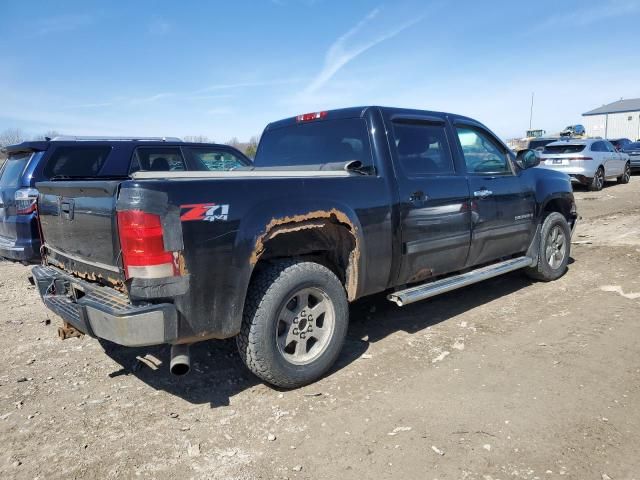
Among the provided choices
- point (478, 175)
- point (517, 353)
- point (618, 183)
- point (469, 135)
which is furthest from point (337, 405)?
point (618, 183)

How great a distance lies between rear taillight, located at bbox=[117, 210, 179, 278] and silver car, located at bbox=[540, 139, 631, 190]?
586 inches

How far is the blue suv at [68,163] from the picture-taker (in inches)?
210

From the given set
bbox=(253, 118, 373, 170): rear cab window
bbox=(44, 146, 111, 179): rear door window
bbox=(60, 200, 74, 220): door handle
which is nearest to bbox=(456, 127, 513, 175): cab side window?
bbox=(253, 118, 373, 170): rear cab window

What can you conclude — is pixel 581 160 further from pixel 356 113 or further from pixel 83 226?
pixel 83 226

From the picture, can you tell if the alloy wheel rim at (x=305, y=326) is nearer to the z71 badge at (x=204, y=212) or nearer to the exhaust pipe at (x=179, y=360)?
the exhaust pipe at (x=179, y=360)

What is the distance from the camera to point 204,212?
9.22 feet

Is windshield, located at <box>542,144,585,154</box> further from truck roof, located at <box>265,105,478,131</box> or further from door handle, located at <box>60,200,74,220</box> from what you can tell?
door handle, located at <box>60,200,74,220</box>

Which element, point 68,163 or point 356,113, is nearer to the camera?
point 356,113

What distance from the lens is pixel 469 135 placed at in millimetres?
4984

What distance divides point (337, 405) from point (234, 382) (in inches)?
32.9

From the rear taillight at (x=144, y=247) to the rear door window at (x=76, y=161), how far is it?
157 inches

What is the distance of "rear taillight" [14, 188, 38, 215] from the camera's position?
17.7ft

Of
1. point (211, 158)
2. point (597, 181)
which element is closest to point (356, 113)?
point (211, 158)

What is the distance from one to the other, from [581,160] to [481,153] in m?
12.4
